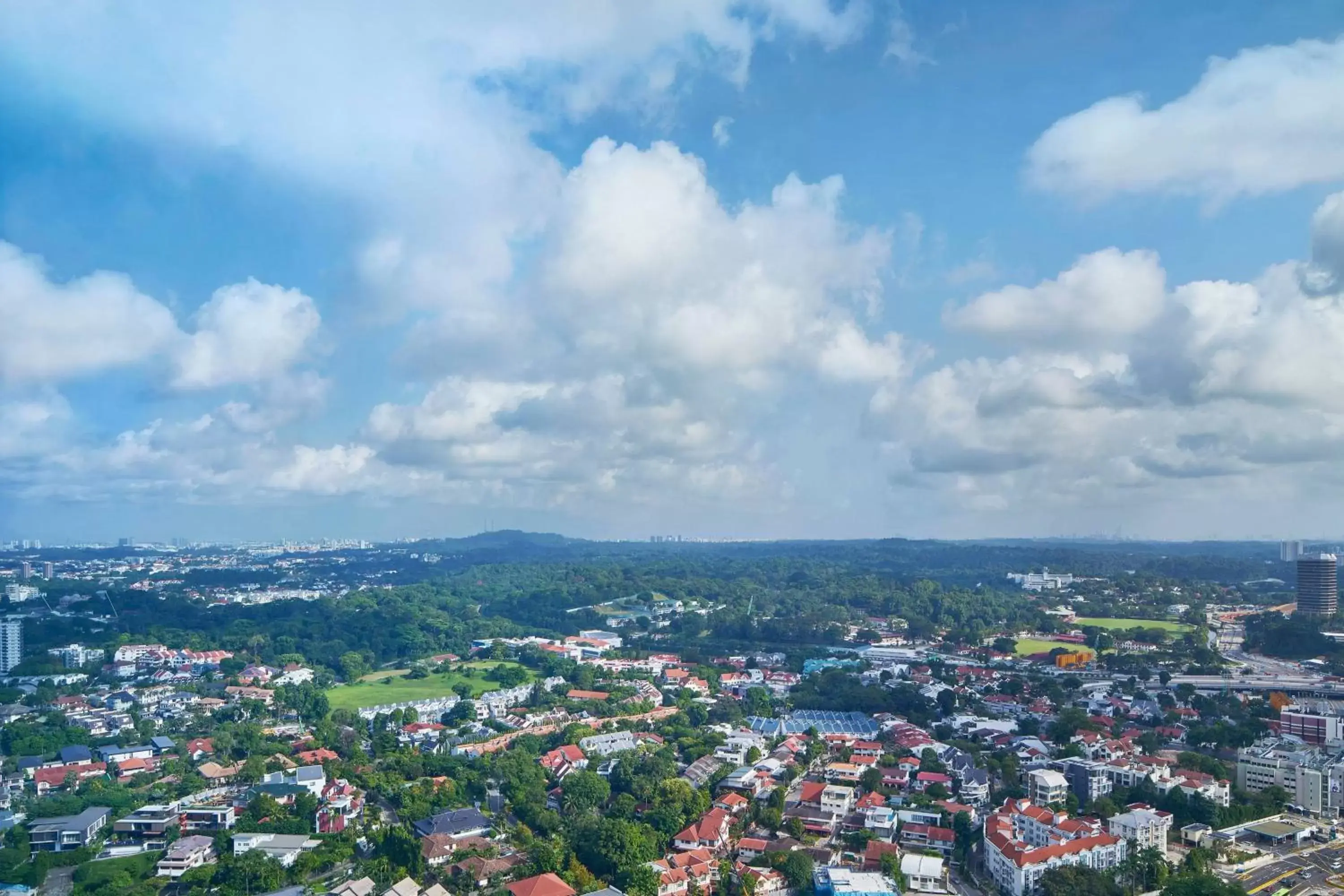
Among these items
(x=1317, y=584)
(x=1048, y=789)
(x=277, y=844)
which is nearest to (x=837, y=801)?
(x=1048, y=789)

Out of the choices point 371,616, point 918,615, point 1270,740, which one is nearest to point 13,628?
point 371,616

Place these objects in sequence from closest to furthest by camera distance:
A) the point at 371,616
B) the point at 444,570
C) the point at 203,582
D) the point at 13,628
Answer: the point at 13,628, the point at 371,616, the point at 203,582, the point at 444,570

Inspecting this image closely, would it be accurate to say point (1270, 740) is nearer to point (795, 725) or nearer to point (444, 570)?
point (795, 725)

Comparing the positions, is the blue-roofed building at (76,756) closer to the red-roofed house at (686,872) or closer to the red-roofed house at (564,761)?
the red-roofed house at (564,761)

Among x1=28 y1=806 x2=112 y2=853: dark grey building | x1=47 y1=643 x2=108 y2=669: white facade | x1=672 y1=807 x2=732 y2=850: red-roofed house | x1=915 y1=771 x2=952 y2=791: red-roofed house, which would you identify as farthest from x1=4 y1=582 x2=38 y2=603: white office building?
x1=915 y1=771 x2=952 y2=791: red-roofed house

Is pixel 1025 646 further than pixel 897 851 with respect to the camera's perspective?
Yes

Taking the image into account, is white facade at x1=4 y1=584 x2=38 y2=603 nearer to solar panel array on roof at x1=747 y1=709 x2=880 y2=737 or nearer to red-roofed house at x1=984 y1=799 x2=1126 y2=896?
solar panel array on roof at x1=747 y1=709 x2=880 y2=737
